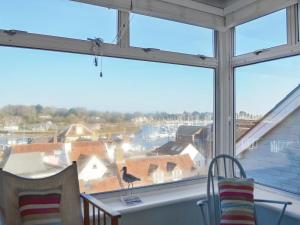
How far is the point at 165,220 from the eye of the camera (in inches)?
97.7

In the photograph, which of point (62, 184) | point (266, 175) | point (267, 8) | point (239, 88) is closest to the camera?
point (62, 184)

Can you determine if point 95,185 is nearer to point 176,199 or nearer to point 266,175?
point 176,199

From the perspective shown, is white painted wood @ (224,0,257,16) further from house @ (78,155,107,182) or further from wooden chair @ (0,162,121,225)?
wooden chair @ (0,162,121,225)

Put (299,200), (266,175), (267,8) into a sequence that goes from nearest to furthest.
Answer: (299,200)
(267,8)
(266,175)

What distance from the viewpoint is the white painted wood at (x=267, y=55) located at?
8.16ft

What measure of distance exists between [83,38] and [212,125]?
1693mm

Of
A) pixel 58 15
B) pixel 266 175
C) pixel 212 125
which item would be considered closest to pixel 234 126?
pixel 212 125

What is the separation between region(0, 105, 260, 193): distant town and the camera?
7.08ft

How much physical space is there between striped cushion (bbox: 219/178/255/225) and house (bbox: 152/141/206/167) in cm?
71

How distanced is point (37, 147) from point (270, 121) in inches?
84.6

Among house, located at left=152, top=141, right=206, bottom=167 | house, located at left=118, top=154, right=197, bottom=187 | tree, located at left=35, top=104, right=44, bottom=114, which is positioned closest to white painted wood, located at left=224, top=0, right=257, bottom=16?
house, located at left=152, top=141, right=206, bottom=167

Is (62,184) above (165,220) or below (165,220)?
above

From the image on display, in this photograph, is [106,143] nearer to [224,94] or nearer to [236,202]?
[236,202]

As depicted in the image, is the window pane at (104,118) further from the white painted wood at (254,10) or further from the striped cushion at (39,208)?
the white painted wood at (254,10)
